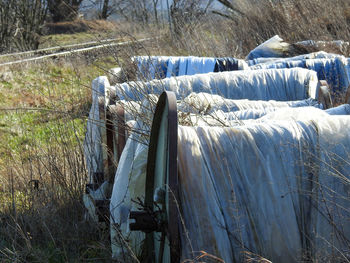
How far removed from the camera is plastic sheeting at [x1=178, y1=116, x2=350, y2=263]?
298cm

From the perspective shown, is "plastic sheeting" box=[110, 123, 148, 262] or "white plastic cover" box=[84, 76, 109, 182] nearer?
"plastic sheeting" box=[110, 123, 148, 262]

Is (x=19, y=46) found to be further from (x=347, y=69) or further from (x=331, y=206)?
(x=331, y=206)

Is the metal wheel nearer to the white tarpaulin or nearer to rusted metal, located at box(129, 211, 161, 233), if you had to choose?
rusted metal, located at box(129, 211, 161, 233)

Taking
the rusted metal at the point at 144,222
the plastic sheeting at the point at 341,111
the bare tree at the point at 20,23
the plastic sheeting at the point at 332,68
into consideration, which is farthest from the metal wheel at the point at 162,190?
the bare tree at the point at 20,23

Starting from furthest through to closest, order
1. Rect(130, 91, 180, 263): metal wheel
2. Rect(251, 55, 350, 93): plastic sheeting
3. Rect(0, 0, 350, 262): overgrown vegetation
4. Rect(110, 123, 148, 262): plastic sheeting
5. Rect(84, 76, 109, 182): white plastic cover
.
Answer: Rect(251, 55, 350, 93): plastic sheeting < Rect(84, 76, 109, 182): white plastic cover < Rect(0, 0, 350, 262): overgrown vegetation < Rect(110, 123, 148, 262): plastic sheeting < Rect(130, 91, 180, 263): metal wheel

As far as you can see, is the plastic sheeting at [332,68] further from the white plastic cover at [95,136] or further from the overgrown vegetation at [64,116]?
the white plastic cover at [95,136]

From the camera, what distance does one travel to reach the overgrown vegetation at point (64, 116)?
409 cm

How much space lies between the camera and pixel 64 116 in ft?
15.7

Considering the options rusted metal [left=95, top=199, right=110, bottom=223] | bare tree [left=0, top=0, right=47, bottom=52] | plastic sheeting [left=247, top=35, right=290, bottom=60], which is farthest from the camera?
bare tree [left=0, top=0, right=47, bottom=52]

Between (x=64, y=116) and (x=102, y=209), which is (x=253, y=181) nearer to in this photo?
(x=102, y=209)

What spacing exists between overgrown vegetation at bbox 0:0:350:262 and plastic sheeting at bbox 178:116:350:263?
3.39 ft

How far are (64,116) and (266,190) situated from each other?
7.71 feet

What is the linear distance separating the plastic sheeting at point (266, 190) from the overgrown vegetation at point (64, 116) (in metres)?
1.03

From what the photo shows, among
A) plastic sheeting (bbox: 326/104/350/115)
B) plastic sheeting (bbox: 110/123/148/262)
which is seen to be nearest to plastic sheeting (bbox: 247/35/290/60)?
plastic sheeting (bbox: 326/104/350/115)
